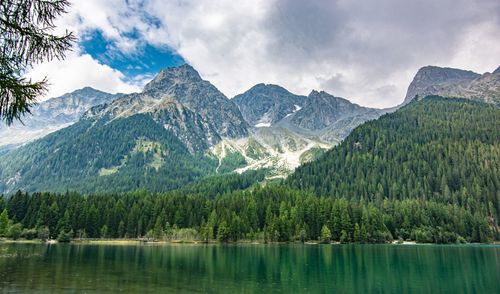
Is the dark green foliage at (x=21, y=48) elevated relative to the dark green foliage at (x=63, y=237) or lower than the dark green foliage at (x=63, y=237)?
elevated

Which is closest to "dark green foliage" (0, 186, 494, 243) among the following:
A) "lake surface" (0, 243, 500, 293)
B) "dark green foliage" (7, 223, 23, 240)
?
"dark green foliage" (7, 223, 23, 240)

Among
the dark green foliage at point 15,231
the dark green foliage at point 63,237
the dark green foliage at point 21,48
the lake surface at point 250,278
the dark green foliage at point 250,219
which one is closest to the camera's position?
the dark green foliage at point 21,48

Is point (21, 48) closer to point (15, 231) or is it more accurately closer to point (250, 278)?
point (250, 278)

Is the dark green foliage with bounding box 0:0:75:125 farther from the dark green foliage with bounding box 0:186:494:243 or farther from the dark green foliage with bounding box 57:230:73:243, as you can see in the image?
the dark green foliage with bounding box 57:230:73:243

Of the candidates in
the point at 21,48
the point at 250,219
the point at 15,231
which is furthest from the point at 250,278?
the point at 15,231

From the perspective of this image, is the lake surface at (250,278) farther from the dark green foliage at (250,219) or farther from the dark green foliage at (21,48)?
the dark green foliage at (250,219)

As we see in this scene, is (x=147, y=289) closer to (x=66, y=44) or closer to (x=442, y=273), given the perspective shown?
(x=66, y=44)

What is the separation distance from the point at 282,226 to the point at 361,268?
9442 centimetres

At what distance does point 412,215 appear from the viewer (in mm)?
187250

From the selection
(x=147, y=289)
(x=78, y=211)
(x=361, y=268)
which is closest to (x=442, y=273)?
(x=361, y=268)

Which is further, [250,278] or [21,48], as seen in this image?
[250,278]

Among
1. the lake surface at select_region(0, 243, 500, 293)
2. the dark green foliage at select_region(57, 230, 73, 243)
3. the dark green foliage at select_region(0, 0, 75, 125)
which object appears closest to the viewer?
the dark green foliage at select_region(0, 0, 75, 125)

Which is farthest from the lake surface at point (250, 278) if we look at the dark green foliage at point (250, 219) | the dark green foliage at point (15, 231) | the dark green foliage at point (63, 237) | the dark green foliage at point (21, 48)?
the dark green foliage at point (15, 231)

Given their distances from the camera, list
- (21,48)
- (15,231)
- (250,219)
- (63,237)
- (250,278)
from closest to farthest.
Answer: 1. (21,48)
2. (250,278)
3. (15,231)
4. (63,237)
5. (250,219)
